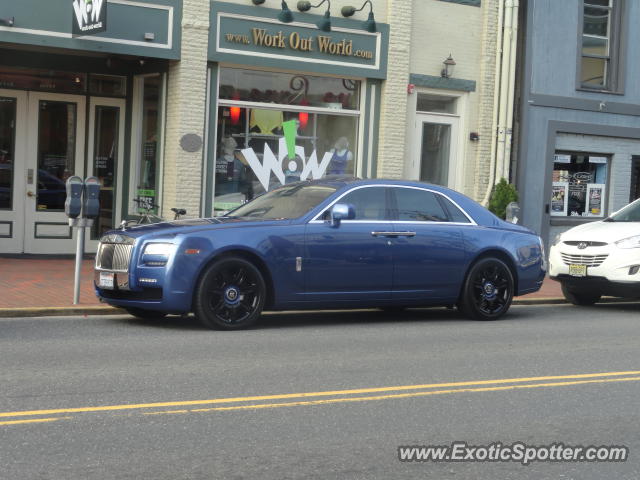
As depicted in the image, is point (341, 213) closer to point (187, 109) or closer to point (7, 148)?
point (187, 109)

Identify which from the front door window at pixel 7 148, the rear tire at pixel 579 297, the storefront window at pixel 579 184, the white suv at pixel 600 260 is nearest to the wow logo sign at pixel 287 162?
the front door window at pixel 7 148

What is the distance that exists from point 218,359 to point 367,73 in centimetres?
1053

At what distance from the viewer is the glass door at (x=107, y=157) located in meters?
17.5

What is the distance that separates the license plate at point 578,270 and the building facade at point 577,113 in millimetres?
6649

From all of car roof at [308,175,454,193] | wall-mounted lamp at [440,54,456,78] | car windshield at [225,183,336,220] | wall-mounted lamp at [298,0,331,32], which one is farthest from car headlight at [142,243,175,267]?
wall-mounted lamp at [440,54,456,78]

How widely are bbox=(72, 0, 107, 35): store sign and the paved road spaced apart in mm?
5187

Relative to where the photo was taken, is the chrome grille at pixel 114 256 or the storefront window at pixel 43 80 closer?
the chrome grille at pixel 114 256

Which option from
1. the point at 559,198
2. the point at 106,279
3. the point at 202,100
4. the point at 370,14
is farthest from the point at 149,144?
the point at 559,198

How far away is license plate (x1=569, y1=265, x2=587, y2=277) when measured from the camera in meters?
14.0

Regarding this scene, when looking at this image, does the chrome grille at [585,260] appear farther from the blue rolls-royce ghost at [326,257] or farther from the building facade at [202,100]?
the building facade at [202,100]

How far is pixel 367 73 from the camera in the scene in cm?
1839

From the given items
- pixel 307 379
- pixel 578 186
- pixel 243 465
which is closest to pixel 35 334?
pixel 307 379

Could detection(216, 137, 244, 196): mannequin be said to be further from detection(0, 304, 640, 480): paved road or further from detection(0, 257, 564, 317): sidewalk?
detection(0, 304, 640, 480): paved road

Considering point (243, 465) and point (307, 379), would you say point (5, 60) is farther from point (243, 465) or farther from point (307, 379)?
point (243, 465)
